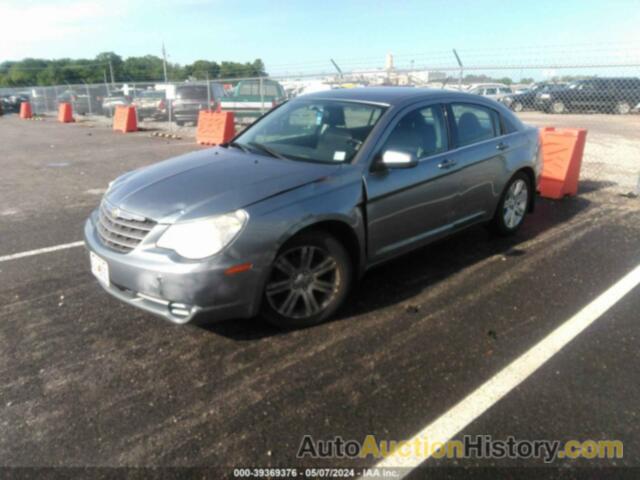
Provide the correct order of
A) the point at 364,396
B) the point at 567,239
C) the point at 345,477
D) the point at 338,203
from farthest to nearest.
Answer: the point at 567,239 → the point at 338,203 → the point at 364,396 → the point at 345,477

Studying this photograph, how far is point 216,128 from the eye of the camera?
13.1 meters

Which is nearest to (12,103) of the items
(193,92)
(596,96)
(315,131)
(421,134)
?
(193,92)

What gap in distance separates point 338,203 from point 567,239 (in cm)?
320

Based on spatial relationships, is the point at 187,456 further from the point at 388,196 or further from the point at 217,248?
the point at 388,196

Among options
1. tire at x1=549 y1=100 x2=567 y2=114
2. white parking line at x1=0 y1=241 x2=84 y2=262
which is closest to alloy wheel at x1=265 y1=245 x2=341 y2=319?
white parking line at x1=0 y1=241 x2=84 y2=262

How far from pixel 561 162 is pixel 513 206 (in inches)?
88.1

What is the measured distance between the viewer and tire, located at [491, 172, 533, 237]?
5055 millimetres

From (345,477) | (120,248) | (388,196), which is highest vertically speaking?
(388,196)

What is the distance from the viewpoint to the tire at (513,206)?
199 inches

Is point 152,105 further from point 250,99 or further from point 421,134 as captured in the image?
point 421,134

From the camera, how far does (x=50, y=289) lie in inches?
158

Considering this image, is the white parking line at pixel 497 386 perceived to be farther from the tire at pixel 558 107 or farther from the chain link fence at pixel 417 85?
the tire at pixel 558 107

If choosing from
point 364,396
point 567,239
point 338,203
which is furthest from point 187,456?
point 567,239

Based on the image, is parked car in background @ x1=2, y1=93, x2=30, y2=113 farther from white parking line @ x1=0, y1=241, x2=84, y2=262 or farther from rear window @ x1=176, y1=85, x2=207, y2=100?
white parking line @ x1=0, y1=241, x2=84, y2=262
